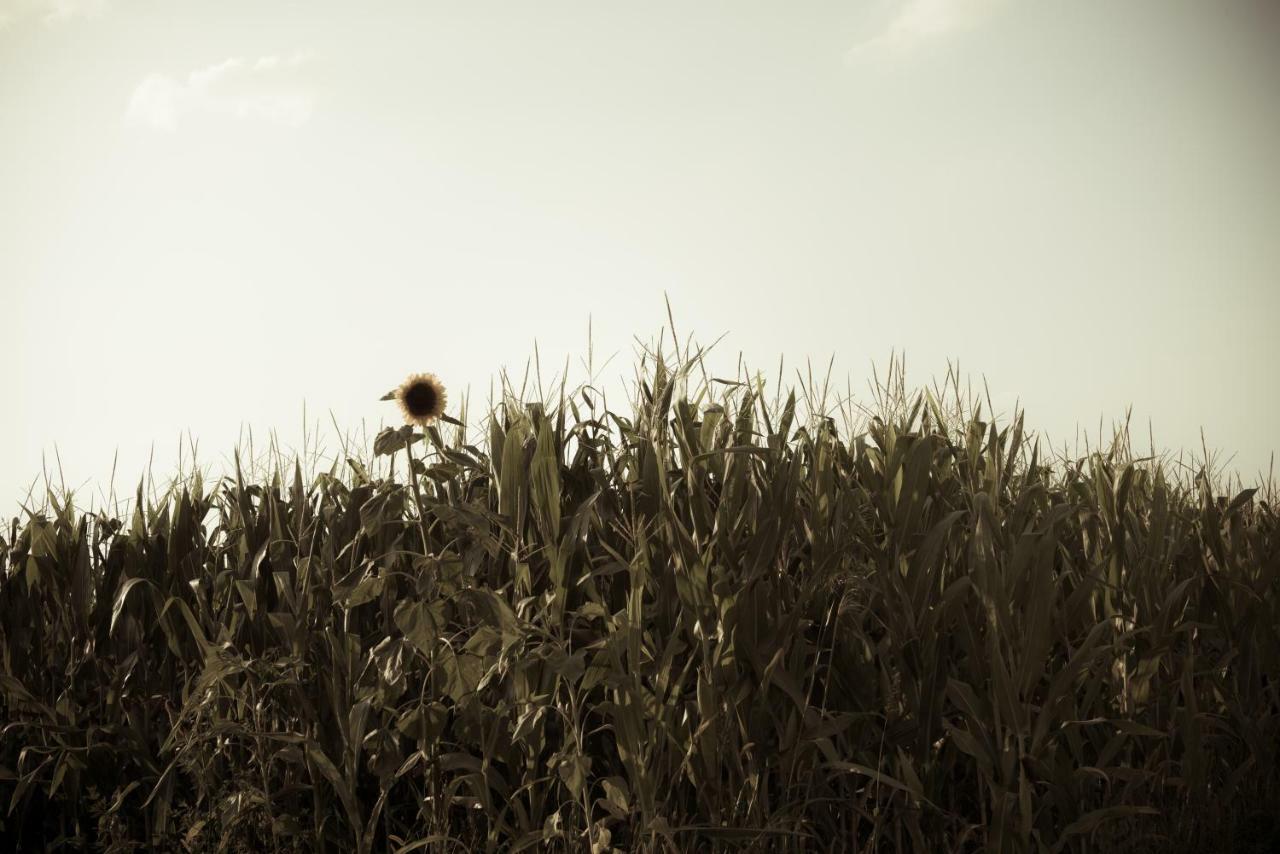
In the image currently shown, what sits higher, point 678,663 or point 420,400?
point 420,400

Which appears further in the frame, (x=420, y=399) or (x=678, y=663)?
(x=420, y=399)

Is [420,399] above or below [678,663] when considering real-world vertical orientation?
above

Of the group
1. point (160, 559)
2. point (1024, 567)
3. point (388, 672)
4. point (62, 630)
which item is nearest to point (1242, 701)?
point (1024, 567)

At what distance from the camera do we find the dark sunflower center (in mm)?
3859

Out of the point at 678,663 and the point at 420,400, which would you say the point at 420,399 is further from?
the point at 678,663

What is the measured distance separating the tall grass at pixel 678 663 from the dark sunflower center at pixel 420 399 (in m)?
0.17

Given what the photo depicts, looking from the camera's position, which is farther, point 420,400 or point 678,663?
point 420,400

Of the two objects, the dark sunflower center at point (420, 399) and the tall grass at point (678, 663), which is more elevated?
the dark sunflower center at point (420, 399)

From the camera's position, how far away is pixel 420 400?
12.8 ft

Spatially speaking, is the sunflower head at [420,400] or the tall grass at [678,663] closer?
the tall grass at [678,663]

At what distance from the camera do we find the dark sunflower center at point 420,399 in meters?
3.86

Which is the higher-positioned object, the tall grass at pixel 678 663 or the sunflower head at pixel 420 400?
the sunflower head at pixel 420 400

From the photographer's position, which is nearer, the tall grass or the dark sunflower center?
the tall grass

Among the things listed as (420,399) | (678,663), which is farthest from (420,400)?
(678,663)
